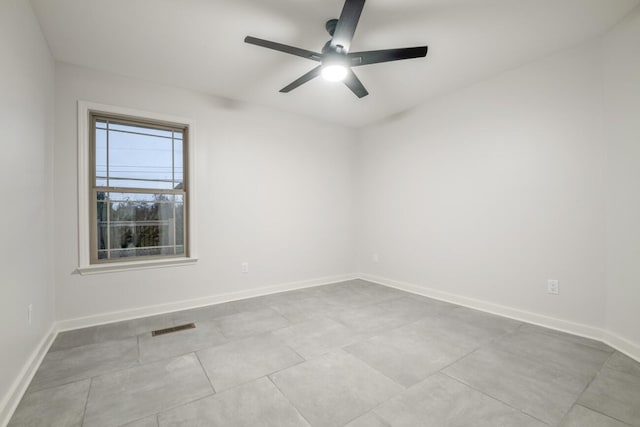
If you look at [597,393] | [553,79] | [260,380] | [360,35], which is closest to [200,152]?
[360,35]

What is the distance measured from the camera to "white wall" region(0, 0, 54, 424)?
5.17ft

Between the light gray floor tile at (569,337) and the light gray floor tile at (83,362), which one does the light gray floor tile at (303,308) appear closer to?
the light gray floor tile at (83,362)

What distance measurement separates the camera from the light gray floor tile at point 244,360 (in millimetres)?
1896

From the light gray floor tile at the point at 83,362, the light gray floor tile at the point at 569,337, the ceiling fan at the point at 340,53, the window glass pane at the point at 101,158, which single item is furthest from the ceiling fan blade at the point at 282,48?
the light gray floor tile at the point at 569,337

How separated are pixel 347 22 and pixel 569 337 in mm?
3099

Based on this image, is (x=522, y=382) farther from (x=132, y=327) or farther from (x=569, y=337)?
(x=132, y=327)

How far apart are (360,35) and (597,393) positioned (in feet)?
9.66

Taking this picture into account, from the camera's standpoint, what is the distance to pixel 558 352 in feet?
7.24

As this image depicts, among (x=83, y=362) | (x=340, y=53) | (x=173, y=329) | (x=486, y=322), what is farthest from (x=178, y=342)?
(x=486, y=322)

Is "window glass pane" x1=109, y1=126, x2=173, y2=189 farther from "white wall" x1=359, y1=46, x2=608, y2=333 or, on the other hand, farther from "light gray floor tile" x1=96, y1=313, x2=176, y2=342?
"white wall" x1=359, y1=46, x2=608, y2=333

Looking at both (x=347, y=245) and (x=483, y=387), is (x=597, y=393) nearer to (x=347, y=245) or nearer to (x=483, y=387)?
(x=483, y=387)

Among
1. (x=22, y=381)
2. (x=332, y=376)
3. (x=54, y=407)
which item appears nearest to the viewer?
(x=54, y=407)

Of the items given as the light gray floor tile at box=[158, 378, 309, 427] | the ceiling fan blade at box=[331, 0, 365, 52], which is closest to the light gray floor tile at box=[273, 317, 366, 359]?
the light gray floor tile at box=[158, 378, 309, 427]

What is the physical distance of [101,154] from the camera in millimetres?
2990
